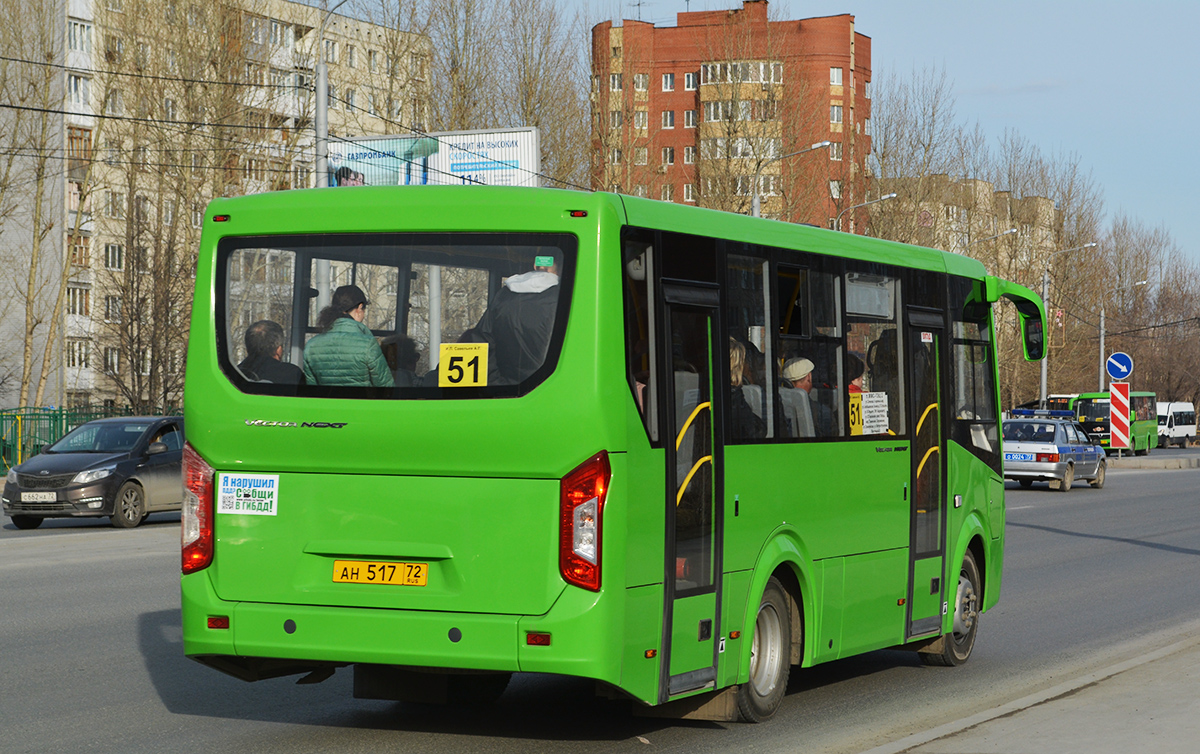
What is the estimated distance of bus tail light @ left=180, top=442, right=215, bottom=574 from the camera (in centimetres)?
702

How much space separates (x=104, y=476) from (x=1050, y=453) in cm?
2172

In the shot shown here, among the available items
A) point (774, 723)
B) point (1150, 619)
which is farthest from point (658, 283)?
point (1150, 619)

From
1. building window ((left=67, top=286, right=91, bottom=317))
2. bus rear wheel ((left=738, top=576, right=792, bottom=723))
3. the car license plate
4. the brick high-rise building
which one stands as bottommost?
bus rear wheel ((left=738, top=576, right=792, bottom=723))

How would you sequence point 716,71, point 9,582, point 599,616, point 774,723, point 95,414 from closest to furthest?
point 599,616 → point 774,723 → point 9,582 → point 95,414 → point 716,71

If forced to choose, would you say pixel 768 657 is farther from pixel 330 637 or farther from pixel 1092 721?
pixel 330 637

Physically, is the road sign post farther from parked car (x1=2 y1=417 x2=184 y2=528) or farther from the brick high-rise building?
parked car (x1=2 y1=417 x2=184 y2=528)

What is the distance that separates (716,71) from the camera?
55.4 m

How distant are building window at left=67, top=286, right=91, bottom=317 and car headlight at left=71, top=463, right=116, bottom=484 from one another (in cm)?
4197

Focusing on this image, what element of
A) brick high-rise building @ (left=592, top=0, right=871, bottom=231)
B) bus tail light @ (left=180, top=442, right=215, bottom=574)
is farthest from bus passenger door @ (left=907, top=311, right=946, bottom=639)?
brick high-rise building @ (left=592, top=0, right=871, bottom=231)

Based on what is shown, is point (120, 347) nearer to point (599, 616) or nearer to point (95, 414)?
point (95, 414)

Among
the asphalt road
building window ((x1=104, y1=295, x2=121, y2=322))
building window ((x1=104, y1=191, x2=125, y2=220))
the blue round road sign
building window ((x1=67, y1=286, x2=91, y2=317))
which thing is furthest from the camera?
building window ((x1=67, y1=286, x2=91, y2=317))

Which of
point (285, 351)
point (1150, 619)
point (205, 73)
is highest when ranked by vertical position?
point (205, 73)

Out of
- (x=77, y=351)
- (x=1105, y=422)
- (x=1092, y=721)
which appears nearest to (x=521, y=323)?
(x=1092, y=721)

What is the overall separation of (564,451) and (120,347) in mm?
Answer: 43200
